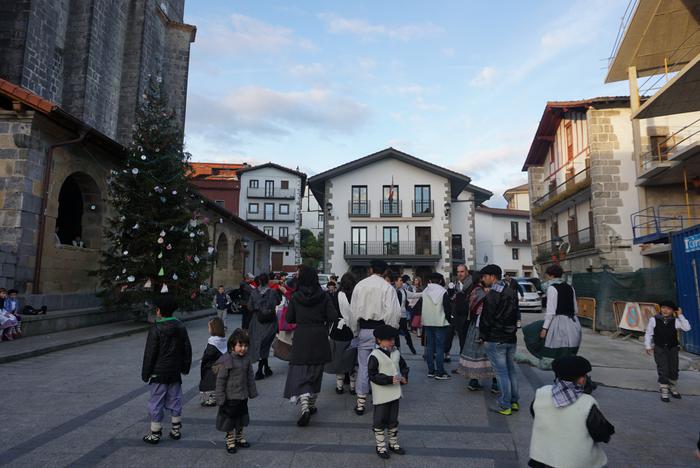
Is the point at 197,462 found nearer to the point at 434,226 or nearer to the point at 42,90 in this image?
the point at 42,90

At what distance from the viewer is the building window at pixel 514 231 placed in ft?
139

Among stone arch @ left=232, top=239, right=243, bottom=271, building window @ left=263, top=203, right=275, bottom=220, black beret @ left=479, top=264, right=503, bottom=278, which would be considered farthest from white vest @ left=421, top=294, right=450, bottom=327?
building window @ left=263, top=203, right=275, bottom=220

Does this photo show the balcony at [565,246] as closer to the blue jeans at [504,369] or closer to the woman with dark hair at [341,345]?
the blue jeans at [504,369]

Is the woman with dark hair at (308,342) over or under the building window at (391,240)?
under

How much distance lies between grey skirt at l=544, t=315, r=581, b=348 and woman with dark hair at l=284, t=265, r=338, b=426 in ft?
9.23

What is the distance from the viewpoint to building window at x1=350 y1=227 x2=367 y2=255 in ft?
108

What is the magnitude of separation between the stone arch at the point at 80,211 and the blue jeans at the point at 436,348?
35.8ft

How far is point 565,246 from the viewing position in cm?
2369

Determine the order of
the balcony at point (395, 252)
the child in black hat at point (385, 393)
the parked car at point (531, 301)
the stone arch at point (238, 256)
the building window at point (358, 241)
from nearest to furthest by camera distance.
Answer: the child in black hat at point (385, 393), the parked car at point (531, 301), the stone arch at point (238, 256), the balcony at point (395, 252), the building window at point (358, 241)

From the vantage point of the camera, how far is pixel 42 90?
1560 cm

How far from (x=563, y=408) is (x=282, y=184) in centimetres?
5039

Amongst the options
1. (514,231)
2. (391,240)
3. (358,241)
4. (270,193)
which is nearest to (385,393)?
(358,241)

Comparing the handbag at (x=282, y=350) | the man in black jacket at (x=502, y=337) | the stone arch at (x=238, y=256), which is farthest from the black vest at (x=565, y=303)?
the stone arch at (x=238, y=256)

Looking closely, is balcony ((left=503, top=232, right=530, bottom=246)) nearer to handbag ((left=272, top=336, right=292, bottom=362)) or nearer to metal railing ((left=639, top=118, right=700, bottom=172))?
metal railing ((left=639, top=118, right=700, bottom=172))
